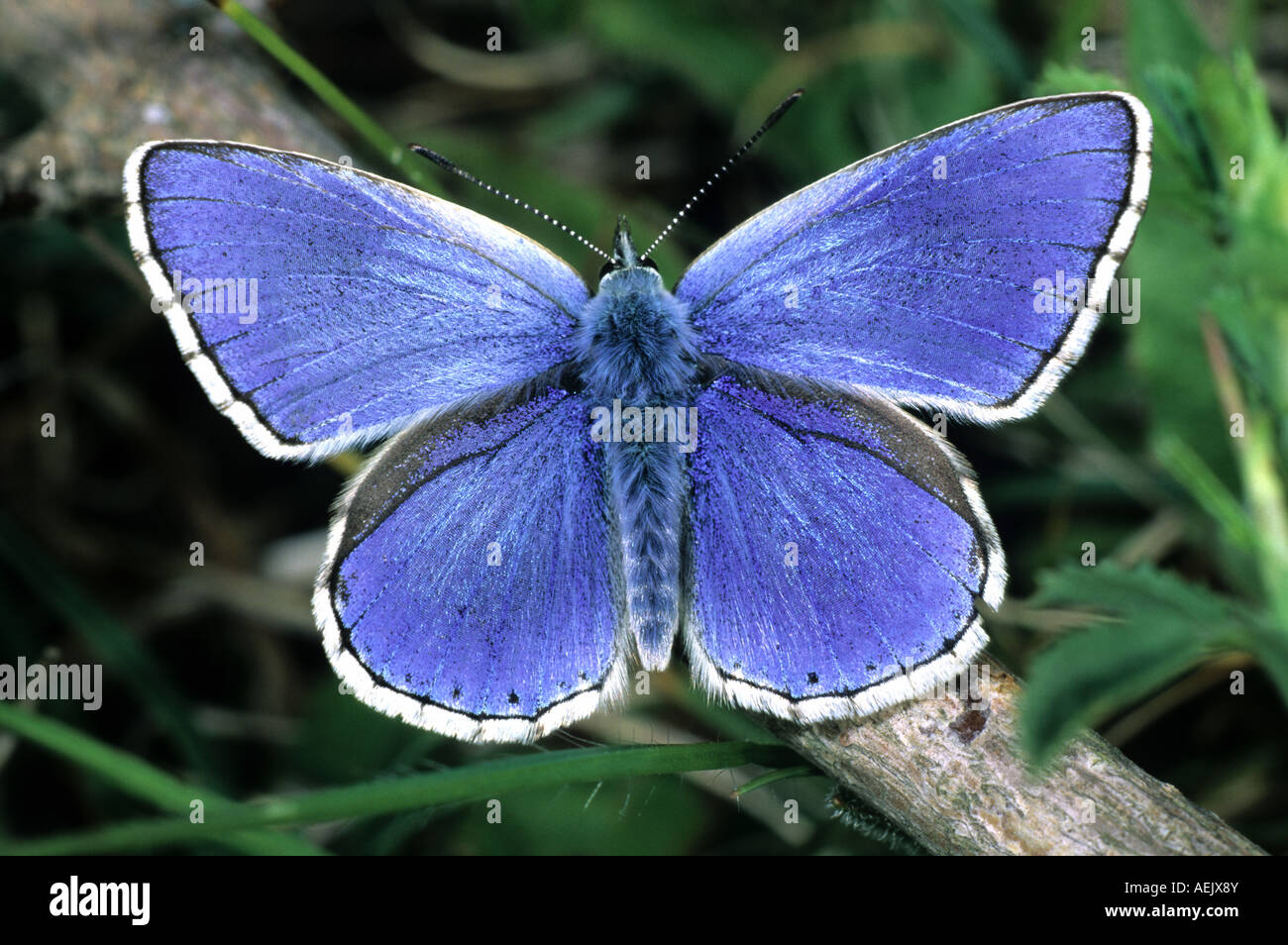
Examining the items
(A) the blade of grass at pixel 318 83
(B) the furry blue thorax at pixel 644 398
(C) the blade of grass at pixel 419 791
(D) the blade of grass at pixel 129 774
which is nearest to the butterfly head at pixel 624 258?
(B) the furry blue thorax at pixel 644 398

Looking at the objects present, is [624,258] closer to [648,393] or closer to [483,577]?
[648,393]

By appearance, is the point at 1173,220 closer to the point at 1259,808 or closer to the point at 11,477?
the point at 1259,808

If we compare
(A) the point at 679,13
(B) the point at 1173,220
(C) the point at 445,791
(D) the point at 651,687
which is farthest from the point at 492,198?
(C) the point at 445,791

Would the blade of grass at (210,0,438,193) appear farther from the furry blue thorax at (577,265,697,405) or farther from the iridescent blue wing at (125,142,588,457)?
the furry blue thorax at (577,265,697,405)

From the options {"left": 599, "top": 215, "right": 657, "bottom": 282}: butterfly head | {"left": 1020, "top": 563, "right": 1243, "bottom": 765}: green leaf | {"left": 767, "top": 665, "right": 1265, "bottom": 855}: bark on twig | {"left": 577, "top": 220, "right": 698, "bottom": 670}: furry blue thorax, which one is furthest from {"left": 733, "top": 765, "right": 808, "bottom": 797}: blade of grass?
{"left": 599, "top": 215, "right": 657, "bottom": 282}: butterfly head

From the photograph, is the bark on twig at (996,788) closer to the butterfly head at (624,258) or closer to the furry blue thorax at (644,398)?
the furry blue thorax at (644,398)

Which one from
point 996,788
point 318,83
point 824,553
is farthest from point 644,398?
point 318,83

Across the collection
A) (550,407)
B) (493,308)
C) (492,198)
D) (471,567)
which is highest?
(492,198)
